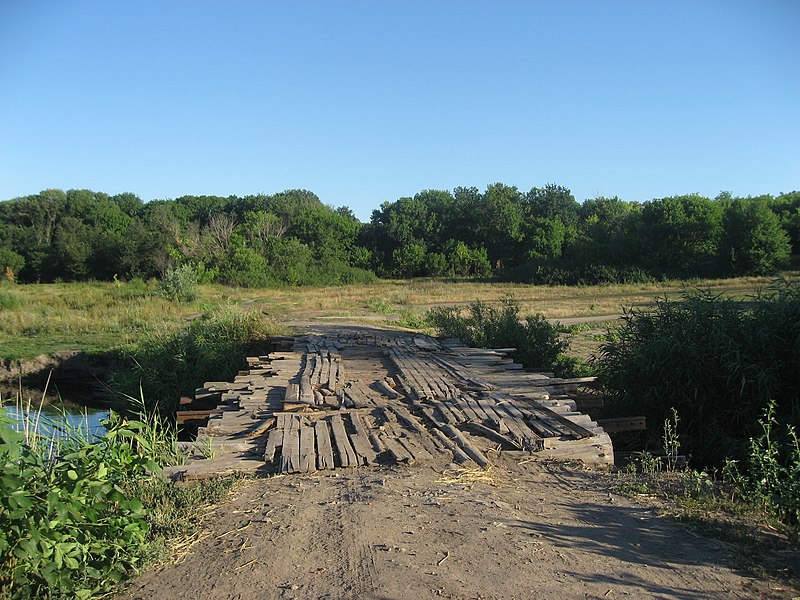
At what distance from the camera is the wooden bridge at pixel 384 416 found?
6.01m

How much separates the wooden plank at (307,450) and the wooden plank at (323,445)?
0.16ft

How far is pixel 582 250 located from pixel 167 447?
147 ft

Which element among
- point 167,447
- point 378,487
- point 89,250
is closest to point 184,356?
point 167,447

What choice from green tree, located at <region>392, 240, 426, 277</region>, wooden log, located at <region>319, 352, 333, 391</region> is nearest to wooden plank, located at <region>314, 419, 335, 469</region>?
wooden log, located at <region>319, 352, 333, 391</region>

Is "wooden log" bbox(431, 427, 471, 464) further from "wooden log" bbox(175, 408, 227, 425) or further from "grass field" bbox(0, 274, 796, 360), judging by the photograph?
"grass field" bbox(0, 274, 796, 360)

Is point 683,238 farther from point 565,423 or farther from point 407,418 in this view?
point 407,418

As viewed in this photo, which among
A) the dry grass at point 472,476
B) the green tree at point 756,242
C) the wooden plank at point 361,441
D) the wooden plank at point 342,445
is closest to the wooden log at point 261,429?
the wooden plank at point 342,445

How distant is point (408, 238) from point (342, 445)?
53.3 meters

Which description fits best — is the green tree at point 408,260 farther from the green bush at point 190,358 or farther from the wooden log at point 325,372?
the wooden log at point 325,372

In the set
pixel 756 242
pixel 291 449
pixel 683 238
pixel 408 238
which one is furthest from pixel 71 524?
pixel 408 238

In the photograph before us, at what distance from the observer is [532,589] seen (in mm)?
3426

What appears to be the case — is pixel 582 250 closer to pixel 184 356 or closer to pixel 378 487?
pixel 184 356

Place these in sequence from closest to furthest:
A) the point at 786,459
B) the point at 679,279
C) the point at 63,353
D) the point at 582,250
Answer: the point at 786,459 < the point at 63,353 < the point at 679,279 < the point at 582,250

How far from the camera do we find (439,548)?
3.95 metres
